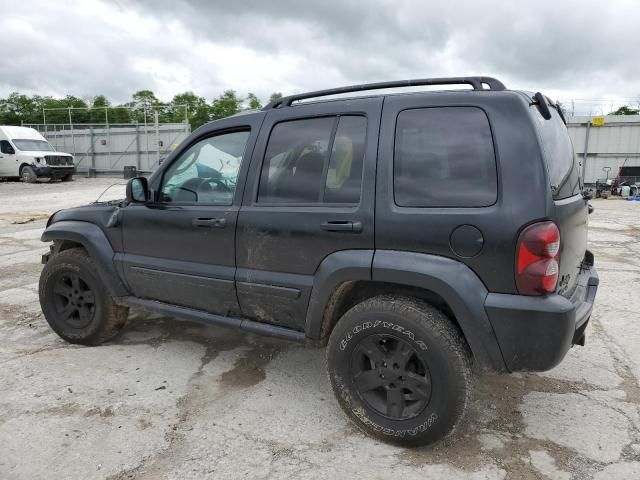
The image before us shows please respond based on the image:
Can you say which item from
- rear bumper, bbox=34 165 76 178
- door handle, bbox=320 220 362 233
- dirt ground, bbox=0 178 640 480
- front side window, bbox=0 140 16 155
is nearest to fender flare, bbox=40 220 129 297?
dirt ground, bbox=0 178 640 480

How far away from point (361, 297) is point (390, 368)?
0.45m

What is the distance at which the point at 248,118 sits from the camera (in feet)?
10.4

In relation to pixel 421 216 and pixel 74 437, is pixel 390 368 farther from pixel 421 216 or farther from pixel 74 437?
pixel 74 437

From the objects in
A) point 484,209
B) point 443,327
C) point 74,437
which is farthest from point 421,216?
point 74,437

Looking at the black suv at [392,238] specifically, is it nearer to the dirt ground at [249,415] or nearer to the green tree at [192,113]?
the dirt ground at [249,415]

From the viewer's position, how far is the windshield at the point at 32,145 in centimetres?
2098

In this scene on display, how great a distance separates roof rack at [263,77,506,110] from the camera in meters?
2.53

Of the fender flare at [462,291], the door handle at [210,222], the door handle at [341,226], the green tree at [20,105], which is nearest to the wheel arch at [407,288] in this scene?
the fender flare at [462,291]

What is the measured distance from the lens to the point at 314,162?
9.29 ft

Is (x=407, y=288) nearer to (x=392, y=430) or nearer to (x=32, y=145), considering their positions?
(x=392, y=430)

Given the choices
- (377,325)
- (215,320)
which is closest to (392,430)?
(377,325)

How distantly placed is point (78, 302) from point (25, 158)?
67.1 feet

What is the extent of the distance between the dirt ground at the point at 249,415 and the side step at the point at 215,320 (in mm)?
434

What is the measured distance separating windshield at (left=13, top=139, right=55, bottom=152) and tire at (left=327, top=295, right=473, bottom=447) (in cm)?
2309
